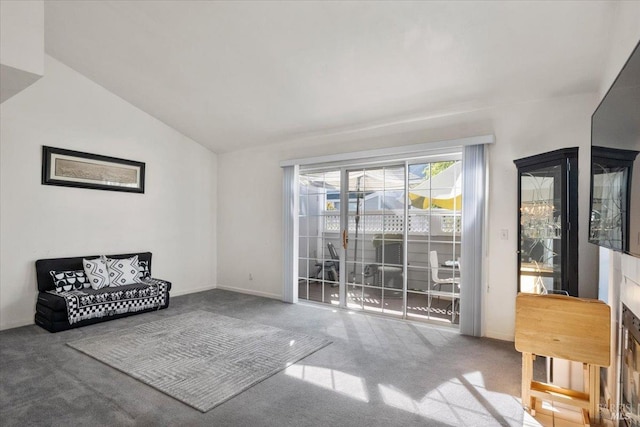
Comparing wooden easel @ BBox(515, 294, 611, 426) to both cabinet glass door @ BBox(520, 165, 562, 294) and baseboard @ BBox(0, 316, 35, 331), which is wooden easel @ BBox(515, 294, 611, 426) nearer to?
cabinet glass door @ BBox(520, 165, 562, 294)

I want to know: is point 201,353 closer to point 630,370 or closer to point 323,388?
point 323,388

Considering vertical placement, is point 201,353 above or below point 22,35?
below

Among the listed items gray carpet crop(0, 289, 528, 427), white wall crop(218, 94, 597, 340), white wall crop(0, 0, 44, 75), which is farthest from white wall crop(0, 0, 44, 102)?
white wall crop(218, 94, 597, 340)

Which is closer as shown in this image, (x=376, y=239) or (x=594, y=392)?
(x=594, y=392)

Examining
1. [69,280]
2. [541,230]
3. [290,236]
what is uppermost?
[541,230]

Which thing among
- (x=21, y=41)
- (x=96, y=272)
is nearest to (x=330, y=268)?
(x=96, y=272)

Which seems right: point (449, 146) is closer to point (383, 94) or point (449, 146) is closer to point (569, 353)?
point (383, 94)

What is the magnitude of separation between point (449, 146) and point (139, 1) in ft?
11.5

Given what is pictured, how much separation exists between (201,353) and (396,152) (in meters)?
3.20

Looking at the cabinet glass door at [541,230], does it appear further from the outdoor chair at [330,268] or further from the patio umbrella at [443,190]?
the outdoor chair at [330,268]

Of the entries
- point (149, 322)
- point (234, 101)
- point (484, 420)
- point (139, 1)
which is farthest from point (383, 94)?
point (149, 322)

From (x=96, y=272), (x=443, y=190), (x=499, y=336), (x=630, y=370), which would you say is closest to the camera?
(x=630, y=370)

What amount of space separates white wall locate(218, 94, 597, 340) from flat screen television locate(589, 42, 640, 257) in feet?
5.11

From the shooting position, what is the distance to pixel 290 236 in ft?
17.1
